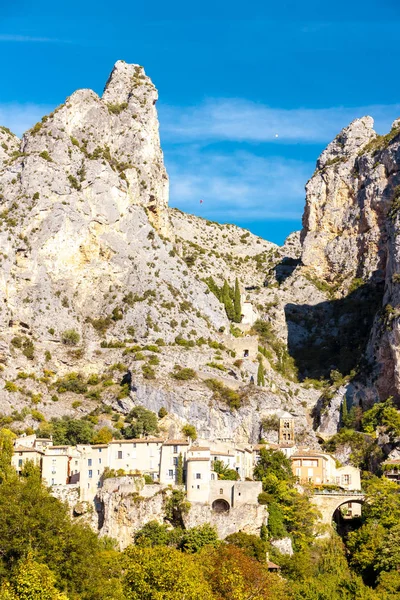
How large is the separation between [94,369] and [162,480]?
93.4 ft

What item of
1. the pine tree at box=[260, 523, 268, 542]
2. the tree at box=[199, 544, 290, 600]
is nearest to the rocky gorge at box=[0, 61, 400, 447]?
the pine tree at box=[260, 523, 268, 542]

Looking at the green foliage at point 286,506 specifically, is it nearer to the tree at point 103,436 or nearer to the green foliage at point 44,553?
the tree at point 103,436

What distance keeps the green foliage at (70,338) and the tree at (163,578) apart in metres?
51.9

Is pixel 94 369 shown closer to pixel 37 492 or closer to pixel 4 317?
pixel 4 317

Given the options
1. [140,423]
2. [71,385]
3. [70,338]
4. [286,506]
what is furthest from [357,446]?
[70,338]

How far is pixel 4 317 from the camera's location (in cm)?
11738

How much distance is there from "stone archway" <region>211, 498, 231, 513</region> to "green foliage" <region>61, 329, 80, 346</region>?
3853 centimetres

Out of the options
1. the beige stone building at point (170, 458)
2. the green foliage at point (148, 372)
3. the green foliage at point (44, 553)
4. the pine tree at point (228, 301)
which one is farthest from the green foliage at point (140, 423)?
the pine tree at point (228, 301)

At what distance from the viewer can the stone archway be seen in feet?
279

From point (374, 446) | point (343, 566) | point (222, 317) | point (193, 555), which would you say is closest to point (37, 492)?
point (193, 555)

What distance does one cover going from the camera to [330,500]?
90375mm

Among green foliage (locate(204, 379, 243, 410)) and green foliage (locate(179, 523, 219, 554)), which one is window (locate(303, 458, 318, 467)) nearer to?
green foliage (locate(204, 379, 243, 410))

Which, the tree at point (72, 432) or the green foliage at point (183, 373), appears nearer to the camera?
the tree at point (72, 432)

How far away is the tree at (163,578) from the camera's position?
6444 centimetres
